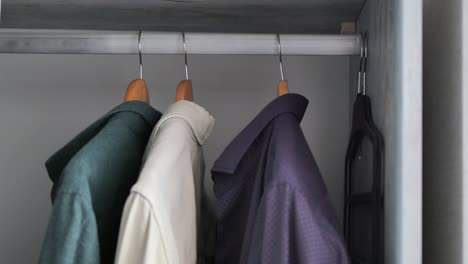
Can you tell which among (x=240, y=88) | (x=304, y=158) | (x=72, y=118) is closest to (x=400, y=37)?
(x=304, y=158)

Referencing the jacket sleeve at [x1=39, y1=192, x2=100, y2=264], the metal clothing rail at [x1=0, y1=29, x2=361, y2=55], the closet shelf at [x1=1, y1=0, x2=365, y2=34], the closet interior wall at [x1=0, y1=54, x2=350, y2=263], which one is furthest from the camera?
the closet interior wall at [x1=0, y1=54, x2=350, y2=263]

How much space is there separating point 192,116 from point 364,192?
0.32 meters

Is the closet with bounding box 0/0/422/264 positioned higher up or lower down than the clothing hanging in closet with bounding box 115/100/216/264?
higher up

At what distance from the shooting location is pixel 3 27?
112 centimetres

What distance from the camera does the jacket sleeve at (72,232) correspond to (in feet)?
1.90

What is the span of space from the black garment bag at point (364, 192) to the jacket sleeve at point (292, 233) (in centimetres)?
12

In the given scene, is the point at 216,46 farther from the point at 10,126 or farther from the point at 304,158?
the point at 10,126

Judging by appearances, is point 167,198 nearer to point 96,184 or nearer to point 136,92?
point 96,184

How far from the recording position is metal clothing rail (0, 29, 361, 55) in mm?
872

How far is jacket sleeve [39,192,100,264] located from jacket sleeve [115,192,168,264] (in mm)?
32

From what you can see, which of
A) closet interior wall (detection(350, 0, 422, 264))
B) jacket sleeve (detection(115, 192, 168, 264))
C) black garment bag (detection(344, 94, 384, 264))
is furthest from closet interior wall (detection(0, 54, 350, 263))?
jacket sleeve (detection(115, 192, 168, 264))

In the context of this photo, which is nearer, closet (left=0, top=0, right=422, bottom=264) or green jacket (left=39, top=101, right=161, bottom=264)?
green jacket (left=39, top=101, right=161, bottom=264)

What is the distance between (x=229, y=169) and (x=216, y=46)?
0.69 ft

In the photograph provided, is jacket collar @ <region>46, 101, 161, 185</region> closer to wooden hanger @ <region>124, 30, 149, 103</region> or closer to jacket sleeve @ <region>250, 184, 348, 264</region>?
wooden hanger @ <region>124, 30, 149, 103</region>
